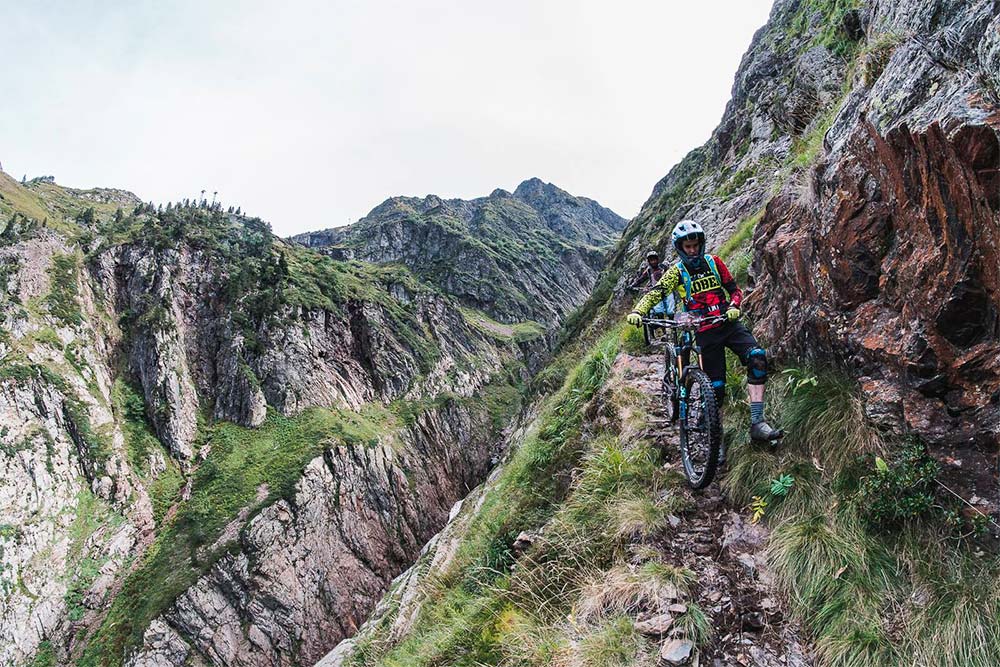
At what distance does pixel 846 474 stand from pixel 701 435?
157 centimetres

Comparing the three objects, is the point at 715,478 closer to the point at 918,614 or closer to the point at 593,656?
the point at 918,614

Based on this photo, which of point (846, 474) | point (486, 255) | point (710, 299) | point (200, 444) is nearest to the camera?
point (846, 474)

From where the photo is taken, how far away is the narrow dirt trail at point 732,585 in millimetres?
3461

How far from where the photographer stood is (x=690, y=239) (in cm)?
566

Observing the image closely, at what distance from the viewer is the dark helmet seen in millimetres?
5652

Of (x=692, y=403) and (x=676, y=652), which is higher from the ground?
(x=692, y=403)

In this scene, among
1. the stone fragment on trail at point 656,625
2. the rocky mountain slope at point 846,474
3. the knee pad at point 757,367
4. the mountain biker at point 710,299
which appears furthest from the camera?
the mountain biker at point 710,299

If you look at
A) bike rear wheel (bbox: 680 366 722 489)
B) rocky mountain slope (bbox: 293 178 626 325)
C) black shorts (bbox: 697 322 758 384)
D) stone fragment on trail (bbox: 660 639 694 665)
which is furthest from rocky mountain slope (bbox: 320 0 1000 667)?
rocky mountain slope (bbox: 293 178 626 325)

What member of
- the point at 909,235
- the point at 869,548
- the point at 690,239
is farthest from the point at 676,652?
the point at 690,239

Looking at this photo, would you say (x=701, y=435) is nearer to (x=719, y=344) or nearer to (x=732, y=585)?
(x=719, y=344)

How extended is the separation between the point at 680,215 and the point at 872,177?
95.8ft

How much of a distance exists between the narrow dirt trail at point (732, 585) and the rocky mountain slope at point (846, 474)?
0.02m

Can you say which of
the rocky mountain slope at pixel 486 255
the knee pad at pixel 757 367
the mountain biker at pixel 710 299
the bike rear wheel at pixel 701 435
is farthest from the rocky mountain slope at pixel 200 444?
the rocky mountain slope at pixel 486 255

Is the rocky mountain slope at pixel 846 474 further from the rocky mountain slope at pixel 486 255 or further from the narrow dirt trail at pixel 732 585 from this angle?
the rocky mountain slope at pixel 486 255
